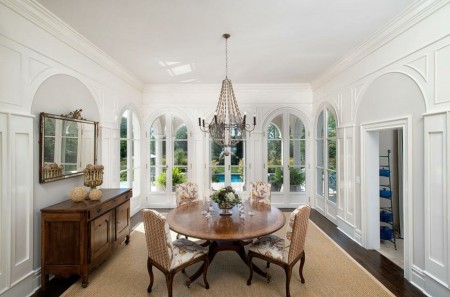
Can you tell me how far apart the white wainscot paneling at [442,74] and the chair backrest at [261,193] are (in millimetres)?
2414

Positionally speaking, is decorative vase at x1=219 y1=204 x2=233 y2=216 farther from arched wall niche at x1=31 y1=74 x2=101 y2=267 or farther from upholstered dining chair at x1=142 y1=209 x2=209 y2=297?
arched wall niche at x1=31 y1=74 x2=101 y2=267

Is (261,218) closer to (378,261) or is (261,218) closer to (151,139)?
(378,261)

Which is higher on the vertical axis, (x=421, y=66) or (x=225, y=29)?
(x=225, y=29)

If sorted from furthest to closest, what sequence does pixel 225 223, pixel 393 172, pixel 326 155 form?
pixel 326 155
pixel 393 172
pixel 225 223

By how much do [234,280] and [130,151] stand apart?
3577mm

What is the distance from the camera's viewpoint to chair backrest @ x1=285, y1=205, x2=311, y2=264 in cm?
231

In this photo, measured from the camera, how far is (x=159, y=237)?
224cm

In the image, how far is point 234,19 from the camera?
2738mm

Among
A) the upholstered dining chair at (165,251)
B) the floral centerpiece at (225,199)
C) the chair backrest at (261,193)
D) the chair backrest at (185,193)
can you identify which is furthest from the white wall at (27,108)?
the chair backrest at (261,193)

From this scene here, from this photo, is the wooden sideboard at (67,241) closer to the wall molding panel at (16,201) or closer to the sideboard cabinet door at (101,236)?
the sideboard cabinet door at (101,236)

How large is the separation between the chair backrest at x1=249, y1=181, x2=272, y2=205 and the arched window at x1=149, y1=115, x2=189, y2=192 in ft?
7.71

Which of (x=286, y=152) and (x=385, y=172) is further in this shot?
(x=286, y=152)

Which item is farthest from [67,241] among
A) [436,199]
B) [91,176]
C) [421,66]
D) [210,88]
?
[421,66]

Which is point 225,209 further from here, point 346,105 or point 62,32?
point 62,32
